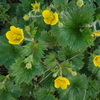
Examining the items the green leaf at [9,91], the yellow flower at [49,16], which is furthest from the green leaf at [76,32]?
the green leaf at [9,91]

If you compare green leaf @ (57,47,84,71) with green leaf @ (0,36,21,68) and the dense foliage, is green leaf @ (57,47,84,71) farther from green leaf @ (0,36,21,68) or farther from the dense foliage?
green leaf @ (0,36,21,68)

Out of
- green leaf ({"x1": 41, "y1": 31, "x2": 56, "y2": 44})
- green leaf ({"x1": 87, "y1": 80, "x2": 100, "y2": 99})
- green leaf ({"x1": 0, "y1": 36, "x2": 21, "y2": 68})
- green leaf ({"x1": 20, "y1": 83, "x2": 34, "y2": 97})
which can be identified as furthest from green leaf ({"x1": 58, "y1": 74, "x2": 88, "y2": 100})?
green leaf ({"x1": 0, "y1": 36, "x2": 21, "y2": 68})

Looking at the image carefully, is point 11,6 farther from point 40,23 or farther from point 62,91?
point 62,91

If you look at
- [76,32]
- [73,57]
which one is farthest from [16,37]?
[73,57]

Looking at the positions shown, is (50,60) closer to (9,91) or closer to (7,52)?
(7,52)

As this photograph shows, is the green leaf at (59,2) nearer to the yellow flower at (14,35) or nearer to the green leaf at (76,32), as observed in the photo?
the green leaf at (76,32)

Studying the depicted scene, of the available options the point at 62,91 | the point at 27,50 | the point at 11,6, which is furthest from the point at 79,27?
the point at 11,6
